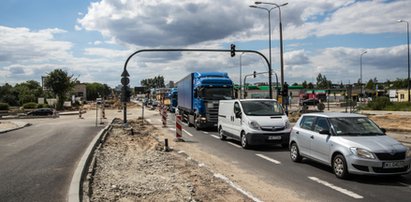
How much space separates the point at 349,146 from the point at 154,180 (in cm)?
418

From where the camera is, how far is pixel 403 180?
30.2 ft

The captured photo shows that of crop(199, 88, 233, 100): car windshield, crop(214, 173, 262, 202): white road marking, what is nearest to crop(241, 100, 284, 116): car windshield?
crop(214, 173, 262, 202): white road marking

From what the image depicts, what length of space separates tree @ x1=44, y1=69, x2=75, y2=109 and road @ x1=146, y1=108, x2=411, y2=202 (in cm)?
6513

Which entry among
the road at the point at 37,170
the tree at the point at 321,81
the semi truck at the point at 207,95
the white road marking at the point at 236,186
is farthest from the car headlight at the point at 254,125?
the tree at the point at 321,81

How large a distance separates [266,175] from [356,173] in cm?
203

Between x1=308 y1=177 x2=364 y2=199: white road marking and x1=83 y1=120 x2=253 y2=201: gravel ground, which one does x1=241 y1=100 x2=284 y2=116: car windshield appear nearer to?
x1=83 y1=120 x2=253 y2=201: gravel ground

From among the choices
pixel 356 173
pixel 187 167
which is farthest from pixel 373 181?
pixel 187 167

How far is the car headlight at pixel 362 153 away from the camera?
8898 mm

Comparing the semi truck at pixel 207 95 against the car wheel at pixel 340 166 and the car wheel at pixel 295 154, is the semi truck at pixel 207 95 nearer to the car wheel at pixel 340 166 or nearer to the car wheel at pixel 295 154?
the car wheel at pixel 295 154

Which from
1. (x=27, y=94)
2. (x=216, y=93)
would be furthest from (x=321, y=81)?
(x=216, y=93)

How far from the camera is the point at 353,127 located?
1021 cm

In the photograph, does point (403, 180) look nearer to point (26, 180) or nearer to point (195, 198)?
point (195, 198)

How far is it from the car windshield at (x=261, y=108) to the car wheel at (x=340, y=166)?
614 cm

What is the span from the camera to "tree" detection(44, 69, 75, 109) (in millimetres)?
73188
